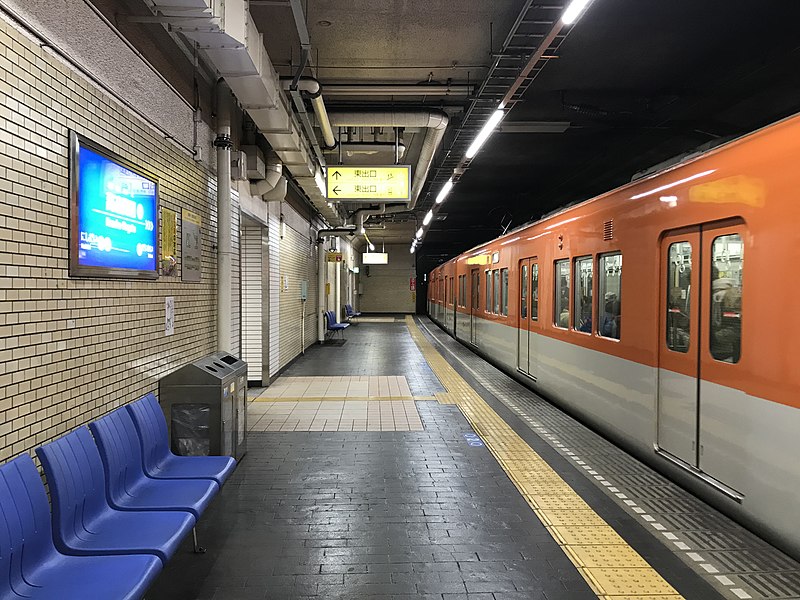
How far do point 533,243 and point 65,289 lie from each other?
6.05 m

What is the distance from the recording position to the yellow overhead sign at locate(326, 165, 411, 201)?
26.4 feet

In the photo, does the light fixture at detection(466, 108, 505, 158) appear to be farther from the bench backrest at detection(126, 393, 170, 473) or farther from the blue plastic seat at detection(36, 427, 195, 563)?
the blue plastic seat at detection(36, 427, 195, 563)

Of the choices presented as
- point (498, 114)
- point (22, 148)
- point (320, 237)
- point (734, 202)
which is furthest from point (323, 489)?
point (320, 237)

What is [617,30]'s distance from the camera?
6160 millimetres

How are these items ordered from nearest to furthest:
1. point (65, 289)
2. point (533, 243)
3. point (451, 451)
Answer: point (65, 289) → point (451, 451) → point (533, 243)

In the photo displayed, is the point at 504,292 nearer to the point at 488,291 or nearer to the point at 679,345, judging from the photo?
the point at 488,291

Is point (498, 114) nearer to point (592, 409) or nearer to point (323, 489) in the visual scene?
point (592, 409)

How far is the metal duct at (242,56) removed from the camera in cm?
352

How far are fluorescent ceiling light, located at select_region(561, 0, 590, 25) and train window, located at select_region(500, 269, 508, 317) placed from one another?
18.4ft

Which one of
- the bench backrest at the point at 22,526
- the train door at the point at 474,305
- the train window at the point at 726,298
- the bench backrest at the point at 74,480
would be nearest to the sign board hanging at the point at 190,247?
the bench backrest at the point at 74,480

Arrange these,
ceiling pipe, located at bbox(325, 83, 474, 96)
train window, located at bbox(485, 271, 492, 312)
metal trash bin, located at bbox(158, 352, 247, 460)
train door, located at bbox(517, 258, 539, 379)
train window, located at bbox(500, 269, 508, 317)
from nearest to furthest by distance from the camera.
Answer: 1. metal trash bin, located at bbox(158, 352, 247, 460)
2. ceiling pipe, located at bbox(325, 83, 474, 96)
3. train door, located at bbox(517, 258, 539, 379)
4. train window, located at bbox(500, 269, 508, 317)
5. train window, located at bbox(485, 271, 492, 312)

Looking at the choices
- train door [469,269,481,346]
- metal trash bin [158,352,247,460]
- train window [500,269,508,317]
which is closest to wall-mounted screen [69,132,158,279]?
metal trash bin [158,352,247,460]

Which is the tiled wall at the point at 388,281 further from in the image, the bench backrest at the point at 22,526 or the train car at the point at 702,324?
the bench backrest at the point at 22,526

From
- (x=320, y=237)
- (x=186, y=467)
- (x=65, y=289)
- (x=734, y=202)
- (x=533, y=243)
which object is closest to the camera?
(x=65, y=289)
